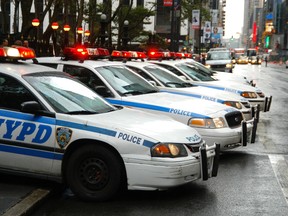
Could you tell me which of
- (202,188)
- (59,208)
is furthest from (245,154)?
(59,208)

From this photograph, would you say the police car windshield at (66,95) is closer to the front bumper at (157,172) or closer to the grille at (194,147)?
the front bumper at (157,172)

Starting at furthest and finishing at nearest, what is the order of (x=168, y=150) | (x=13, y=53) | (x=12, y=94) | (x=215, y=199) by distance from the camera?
(x=13, y=53)
(x=12, y=94)
(x=215, y=199)
(x=168, y=150)

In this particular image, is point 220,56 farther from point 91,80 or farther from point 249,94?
point 91,80

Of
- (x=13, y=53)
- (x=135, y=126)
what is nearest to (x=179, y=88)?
(x=13, y=53)

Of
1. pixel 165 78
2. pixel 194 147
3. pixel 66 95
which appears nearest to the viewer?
pixel 194 147

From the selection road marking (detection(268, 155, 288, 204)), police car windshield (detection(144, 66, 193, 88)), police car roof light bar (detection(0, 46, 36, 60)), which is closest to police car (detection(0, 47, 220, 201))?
police car roof light bar (detection(0, 46, 36, 60))

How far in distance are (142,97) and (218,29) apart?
116 metres

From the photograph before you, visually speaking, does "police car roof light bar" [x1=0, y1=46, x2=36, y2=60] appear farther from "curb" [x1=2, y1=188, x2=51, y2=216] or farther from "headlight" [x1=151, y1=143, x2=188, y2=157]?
"headlight" [x1=151, y1=143, x2=188, y2=157]

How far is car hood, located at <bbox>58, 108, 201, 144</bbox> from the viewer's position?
6074 millimetres

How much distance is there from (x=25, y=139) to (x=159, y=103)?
10.8 feet

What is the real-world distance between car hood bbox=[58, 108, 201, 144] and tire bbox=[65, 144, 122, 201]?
245 mm

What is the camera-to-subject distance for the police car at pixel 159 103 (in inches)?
338

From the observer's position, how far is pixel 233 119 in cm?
914

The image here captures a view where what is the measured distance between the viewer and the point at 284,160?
30.2 ft
